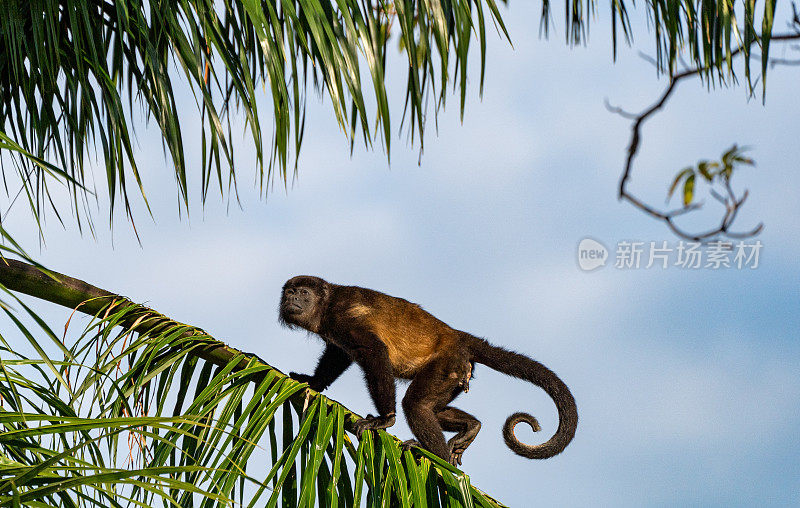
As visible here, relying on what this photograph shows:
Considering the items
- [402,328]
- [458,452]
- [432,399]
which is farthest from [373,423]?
[402,328]

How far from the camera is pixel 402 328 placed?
522 centimetres

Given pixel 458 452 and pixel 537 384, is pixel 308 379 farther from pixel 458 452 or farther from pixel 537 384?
pixel 537 384

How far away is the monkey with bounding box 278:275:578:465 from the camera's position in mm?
4668

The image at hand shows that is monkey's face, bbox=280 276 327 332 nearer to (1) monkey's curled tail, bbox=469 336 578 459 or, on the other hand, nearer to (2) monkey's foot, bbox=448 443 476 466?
(1) monkey's curled tail, bbox=469 336 578 459

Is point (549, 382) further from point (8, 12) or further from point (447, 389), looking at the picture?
point (8, 12)

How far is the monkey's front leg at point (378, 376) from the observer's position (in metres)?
4.46

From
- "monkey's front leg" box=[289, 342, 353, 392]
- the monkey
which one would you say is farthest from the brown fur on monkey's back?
"monkey's front leg" box=[289, 342, 353, 392]

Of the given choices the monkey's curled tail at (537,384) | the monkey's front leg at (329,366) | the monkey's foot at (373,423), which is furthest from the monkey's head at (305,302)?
the monkey's foot at (373,423)

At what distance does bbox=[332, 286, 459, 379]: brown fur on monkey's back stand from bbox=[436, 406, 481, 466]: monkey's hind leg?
0.33m

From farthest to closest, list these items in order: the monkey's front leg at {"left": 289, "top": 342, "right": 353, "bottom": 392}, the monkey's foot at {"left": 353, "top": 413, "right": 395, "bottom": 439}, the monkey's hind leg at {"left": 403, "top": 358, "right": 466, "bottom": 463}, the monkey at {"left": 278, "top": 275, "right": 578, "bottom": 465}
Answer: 1. the monkey's front leg at {"left": 289, "top": 342, "right": 353, "bottom": 392}
2. the monkey at {"left": 278, "top": 275, "right": 578, "bottom": 465}
3. the monkey's hind leg at {"left": 403, "top": 358, "right": 466, "bottom": 463}
4. the monkey's foot at {"left": 353, "top": 413, "right": 395, "bottom": 439}

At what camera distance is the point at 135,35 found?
4.43m

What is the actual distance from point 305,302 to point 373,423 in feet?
4.94

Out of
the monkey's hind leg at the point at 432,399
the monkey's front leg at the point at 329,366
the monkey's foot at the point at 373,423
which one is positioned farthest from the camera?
the monkey's front leg at the point at 329,366

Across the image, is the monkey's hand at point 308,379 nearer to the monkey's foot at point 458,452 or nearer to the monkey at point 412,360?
the monkey at point 412,360
